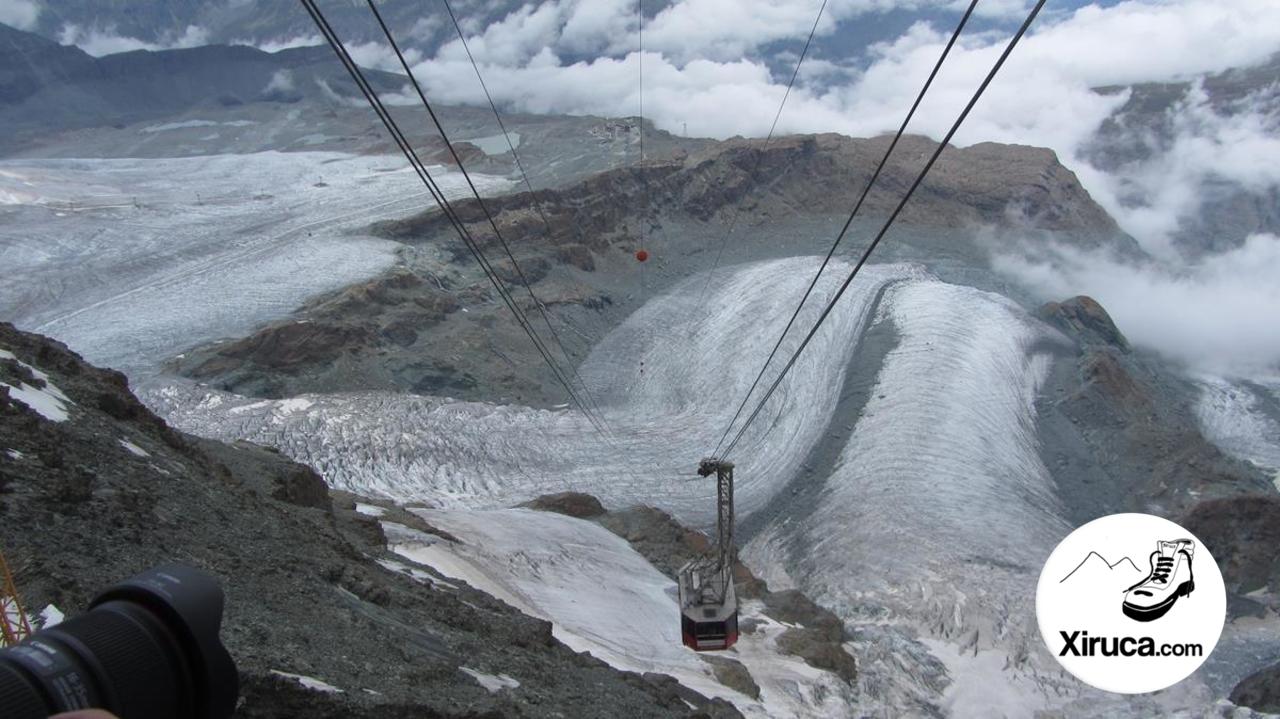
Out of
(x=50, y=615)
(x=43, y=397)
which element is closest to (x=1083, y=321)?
(x=43, y=397)

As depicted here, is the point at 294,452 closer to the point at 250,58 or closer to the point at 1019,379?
the point at 1019,379

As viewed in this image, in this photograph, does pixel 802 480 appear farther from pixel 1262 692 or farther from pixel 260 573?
pixel 260 573

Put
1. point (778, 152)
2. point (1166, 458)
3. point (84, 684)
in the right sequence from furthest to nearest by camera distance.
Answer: point (778, 152) < point (1166, 458) < point (84, 684)

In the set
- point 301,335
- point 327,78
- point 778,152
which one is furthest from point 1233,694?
point 327,78

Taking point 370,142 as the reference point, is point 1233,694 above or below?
below

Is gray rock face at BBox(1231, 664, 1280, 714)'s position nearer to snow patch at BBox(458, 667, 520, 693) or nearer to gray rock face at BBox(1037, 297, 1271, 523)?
gray rock face at BBox(1037, 297, 1271, 523)

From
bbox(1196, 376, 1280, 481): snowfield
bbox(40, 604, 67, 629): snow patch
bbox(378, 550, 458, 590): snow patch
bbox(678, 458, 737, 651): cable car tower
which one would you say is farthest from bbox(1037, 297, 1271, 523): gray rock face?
bbox(40, 604, 67, 629): snow patch

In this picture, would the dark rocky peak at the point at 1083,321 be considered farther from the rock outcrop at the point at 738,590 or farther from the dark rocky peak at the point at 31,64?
the dark rocky peak at the point at 31,64
